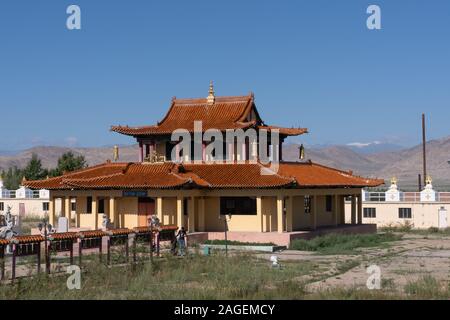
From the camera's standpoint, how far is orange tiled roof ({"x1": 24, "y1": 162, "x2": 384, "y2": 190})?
40812 mm

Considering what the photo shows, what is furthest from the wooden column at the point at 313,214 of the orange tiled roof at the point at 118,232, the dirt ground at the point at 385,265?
the orange tiled roof at the point at 118,232

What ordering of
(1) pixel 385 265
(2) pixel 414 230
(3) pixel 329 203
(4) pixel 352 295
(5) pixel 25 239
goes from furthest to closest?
(2) pixel 414 230
(3) pixel 329 203
(1) pixel 385 265
(5) pixel 25 239
(4) pixel 352 295

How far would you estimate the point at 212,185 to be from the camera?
4150cm

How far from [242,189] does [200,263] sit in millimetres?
12173

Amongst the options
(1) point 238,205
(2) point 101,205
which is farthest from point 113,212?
(1) point 238,205

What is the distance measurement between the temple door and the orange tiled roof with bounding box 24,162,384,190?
140 cm

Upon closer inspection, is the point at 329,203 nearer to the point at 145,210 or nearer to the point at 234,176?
the point at 234,176

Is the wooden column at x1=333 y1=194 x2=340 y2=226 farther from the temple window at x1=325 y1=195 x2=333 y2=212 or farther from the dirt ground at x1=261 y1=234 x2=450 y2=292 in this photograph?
the dirt ground at x1=261 y1=234 x2=450 y2=292

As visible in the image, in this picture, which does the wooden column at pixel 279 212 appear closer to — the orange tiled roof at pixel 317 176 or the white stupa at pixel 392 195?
the orange tiled roof at pixel 317 176

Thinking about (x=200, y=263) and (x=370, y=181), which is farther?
(x=370, y=181)

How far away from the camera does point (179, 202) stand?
41312 mm

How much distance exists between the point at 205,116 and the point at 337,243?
481 inches
